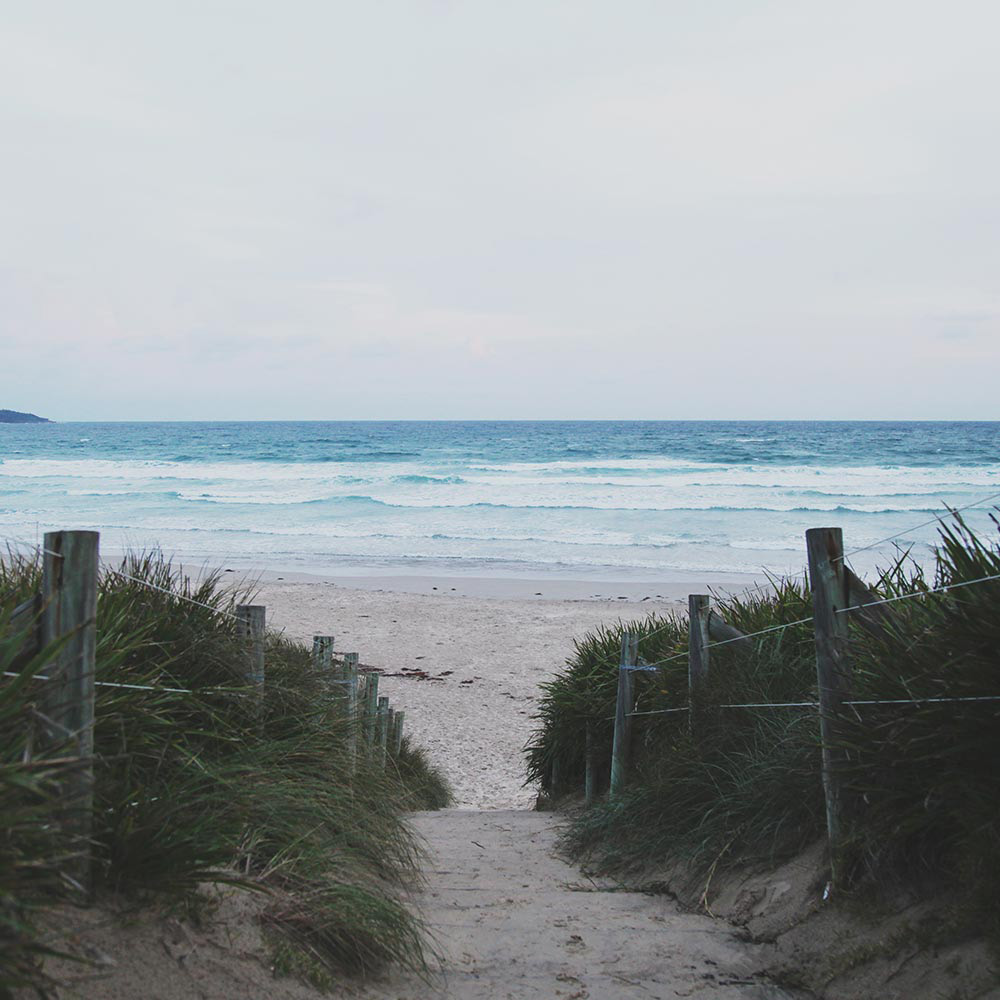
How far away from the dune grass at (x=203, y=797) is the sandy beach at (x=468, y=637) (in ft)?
19.2

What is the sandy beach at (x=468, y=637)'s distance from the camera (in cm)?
→ 1177

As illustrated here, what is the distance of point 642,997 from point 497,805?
6960 millimetres

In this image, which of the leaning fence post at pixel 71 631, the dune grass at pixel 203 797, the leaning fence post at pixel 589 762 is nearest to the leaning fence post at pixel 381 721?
the leaning fence post at pixel 589 762

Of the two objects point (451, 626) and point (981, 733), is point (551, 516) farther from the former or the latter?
point (981, 733)

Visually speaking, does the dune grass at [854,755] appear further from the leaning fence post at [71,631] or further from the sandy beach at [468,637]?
the sandy beach at [468,637]

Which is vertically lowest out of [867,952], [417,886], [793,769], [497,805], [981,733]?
[497,805]

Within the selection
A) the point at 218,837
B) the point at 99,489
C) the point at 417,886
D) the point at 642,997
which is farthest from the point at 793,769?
the point at 99,489

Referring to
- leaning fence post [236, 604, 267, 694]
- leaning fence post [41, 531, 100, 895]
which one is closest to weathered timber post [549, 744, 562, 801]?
leaning fence post [236, 604, 267, 694]

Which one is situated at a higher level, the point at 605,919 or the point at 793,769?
the point at 793,769

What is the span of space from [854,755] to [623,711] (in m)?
3.30

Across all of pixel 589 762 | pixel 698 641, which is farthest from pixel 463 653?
pixel 698 641

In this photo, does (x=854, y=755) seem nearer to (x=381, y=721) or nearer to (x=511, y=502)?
(x=381, y=721)

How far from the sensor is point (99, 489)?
4531 centimetres

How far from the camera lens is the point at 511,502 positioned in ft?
131
